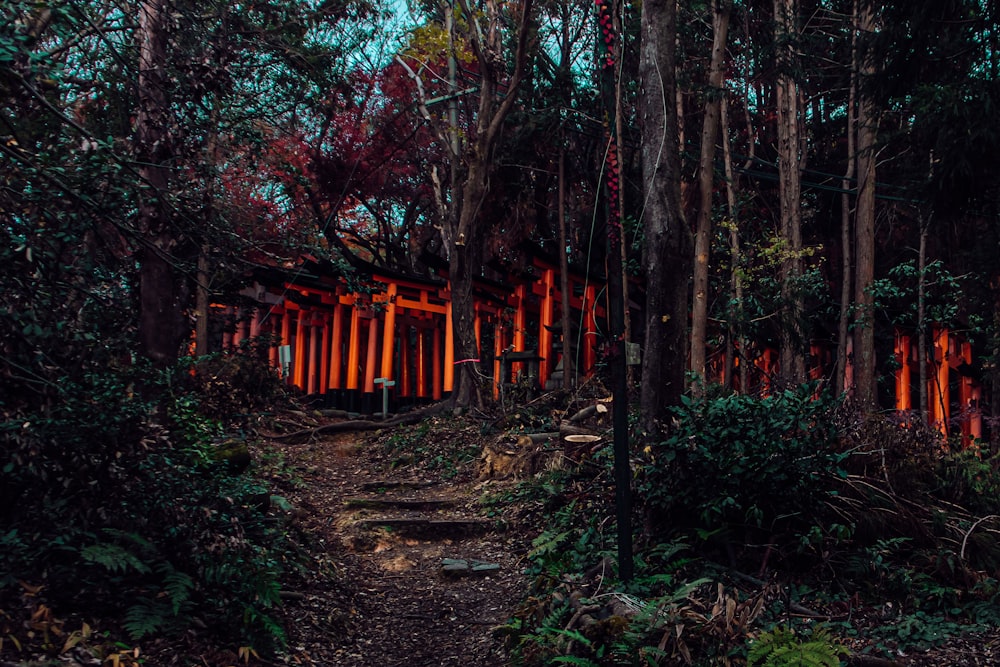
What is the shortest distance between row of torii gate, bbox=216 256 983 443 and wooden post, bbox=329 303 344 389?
1.0 inches

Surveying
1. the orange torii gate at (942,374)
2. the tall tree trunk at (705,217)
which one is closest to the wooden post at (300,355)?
the tall tree trunk at (705,217)

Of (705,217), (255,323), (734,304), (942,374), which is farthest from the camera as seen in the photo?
(255,323)

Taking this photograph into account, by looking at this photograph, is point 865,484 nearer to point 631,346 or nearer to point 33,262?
point 631,346

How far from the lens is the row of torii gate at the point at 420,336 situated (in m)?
17.8

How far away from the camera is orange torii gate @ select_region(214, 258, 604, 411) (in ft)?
59.1

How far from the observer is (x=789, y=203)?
49.6 ft

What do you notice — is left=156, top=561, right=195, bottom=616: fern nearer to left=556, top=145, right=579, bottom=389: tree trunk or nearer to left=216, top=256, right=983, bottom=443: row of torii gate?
left=216, top=256, right=983, bottom=443: row of torii gate

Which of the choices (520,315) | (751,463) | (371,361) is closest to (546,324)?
(520,315)

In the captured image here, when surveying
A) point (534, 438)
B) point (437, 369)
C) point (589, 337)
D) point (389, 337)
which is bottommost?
point (534, 438)

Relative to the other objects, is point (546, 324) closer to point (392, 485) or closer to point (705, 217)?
point (705, 217)

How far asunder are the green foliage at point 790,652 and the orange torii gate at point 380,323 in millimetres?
11507

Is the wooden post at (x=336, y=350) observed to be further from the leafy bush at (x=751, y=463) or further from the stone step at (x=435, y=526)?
the leafy bush at (x=751, y=463)

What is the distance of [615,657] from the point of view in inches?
188

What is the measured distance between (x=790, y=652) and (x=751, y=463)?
2.07 m
